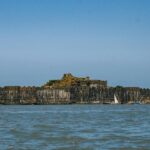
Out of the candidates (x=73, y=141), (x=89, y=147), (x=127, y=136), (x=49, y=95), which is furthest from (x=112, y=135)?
(x=49, y=95)

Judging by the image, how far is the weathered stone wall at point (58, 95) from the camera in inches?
7210

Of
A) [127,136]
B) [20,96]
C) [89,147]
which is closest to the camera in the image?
[89,147]

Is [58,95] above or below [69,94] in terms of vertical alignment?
below

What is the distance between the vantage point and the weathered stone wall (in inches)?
7210

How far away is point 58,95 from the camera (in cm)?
18512

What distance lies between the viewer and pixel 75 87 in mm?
186750

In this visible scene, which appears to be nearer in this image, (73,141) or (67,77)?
(73,141)

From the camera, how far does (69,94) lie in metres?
184

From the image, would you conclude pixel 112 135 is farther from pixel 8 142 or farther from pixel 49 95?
pixel 49 95

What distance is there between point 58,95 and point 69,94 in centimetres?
350

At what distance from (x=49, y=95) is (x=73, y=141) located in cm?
15386

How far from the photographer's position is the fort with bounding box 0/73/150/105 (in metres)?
183

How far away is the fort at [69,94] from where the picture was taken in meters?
183

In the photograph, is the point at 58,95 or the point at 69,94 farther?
the point at 58,95
